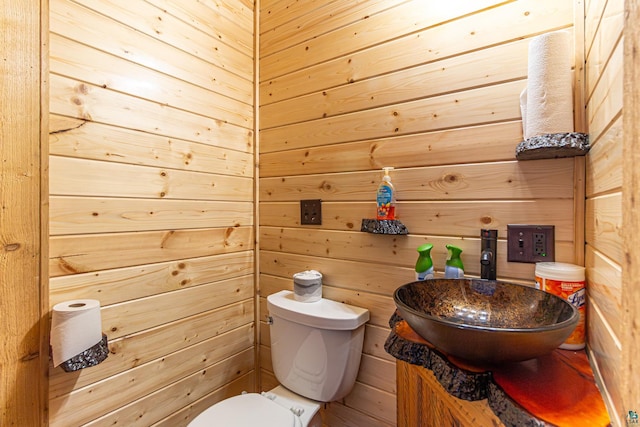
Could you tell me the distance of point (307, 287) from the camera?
4.39 feet

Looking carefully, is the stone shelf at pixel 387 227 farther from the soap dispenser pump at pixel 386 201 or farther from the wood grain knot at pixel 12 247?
the wood grain knot at pixel 12 247

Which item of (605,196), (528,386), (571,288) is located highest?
(605,196)

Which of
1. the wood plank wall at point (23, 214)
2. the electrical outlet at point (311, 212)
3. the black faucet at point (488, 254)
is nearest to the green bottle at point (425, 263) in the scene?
the black faucet at point (488, 254)

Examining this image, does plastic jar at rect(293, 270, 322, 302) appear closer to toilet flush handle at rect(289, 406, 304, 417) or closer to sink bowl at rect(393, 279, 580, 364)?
toilet flush handle at rect(289, 406, 304, 417)

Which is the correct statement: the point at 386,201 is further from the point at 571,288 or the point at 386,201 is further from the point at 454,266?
the point at 571,288

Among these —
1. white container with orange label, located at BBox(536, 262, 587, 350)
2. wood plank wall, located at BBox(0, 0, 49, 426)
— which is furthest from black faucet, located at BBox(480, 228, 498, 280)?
wood plank wall, located at BBox(0, 0, 49, 426)

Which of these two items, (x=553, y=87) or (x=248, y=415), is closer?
(x=553, y=87)

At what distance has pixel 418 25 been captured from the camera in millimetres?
1153

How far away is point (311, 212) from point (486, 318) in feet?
2.75

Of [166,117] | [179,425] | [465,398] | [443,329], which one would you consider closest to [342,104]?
[166,117]

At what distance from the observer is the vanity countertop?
511 mm

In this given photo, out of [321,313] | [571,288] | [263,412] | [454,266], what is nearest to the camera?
[571,288]

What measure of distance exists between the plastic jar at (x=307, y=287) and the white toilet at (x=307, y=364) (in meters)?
0.03

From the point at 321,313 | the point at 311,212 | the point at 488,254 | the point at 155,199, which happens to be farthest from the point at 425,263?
the point at 155,199
